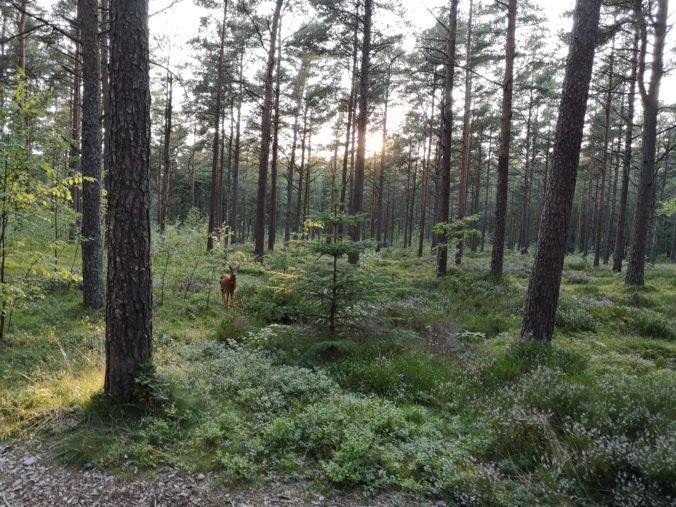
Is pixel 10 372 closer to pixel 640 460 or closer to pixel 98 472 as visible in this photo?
pixel 98 472

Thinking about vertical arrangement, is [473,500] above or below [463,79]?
below

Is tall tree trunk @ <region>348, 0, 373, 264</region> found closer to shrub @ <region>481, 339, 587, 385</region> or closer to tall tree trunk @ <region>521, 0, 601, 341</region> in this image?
tall tree trunk @ <region>521, 0, 601, 341</region>

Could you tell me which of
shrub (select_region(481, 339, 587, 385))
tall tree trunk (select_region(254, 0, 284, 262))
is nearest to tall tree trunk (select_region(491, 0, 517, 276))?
shrub (select_region(481, 339, 587, 385))

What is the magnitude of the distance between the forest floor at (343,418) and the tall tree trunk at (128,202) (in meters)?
0.41

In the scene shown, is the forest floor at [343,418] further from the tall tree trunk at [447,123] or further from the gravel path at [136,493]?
the tall tree trunk at [447,123]

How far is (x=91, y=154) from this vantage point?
28.1ft

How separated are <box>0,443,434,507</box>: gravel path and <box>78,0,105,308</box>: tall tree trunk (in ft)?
20.4

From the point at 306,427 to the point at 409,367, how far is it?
7.50ft

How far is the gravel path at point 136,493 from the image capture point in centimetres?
306

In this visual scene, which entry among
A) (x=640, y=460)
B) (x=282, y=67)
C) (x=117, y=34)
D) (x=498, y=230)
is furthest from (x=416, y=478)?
(x=282, y=67)

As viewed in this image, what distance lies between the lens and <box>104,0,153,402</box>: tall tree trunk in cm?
407

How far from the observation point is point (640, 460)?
299cm

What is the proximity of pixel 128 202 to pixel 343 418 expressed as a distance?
337 centimetres

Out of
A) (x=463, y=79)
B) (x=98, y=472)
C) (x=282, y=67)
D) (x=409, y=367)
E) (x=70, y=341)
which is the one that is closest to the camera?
(x=98, y=472)
